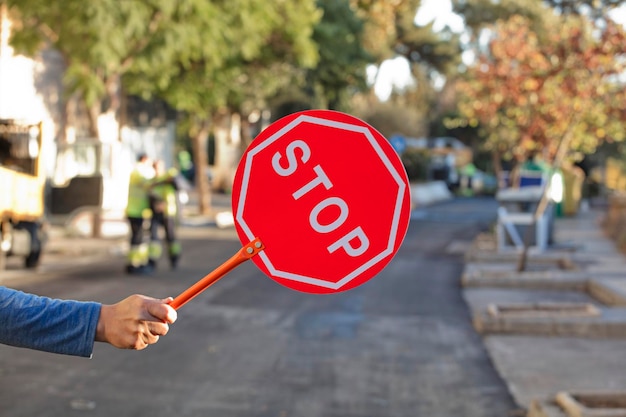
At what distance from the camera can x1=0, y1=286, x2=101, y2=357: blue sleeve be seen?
2807 millimetres

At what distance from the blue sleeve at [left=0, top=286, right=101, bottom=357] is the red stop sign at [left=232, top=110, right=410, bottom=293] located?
1.64 feet

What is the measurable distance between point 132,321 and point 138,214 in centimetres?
1353

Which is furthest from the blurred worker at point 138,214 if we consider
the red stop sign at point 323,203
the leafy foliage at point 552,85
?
the red stop sign at point 323,203

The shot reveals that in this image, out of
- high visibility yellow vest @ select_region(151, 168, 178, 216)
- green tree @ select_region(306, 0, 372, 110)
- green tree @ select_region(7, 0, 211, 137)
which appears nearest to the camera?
high visibility yellow vest @ select_region(151, 168, 178, 216)

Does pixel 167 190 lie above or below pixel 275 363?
above

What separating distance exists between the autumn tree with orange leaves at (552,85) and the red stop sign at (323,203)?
17292mm

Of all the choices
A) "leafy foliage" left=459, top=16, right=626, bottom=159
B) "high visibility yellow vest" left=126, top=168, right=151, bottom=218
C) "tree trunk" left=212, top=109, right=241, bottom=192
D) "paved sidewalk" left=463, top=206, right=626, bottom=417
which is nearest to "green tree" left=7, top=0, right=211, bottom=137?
"high visibility yellow vest" left=126, top=168, right=151, bottom=218

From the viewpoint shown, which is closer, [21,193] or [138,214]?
[21,193]

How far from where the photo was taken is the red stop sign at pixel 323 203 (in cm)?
299

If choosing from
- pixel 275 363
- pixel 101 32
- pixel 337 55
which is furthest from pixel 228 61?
pixel 275 363

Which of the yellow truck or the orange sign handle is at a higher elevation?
the orange sign handle

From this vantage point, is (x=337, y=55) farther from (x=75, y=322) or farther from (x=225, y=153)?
(x=225, y=153)

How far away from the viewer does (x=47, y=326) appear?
2807mm

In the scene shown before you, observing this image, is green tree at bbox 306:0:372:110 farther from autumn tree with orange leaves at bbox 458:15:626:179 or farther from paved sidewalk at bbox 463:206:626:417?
paved sidewalk at bbox 463:206:626:417
